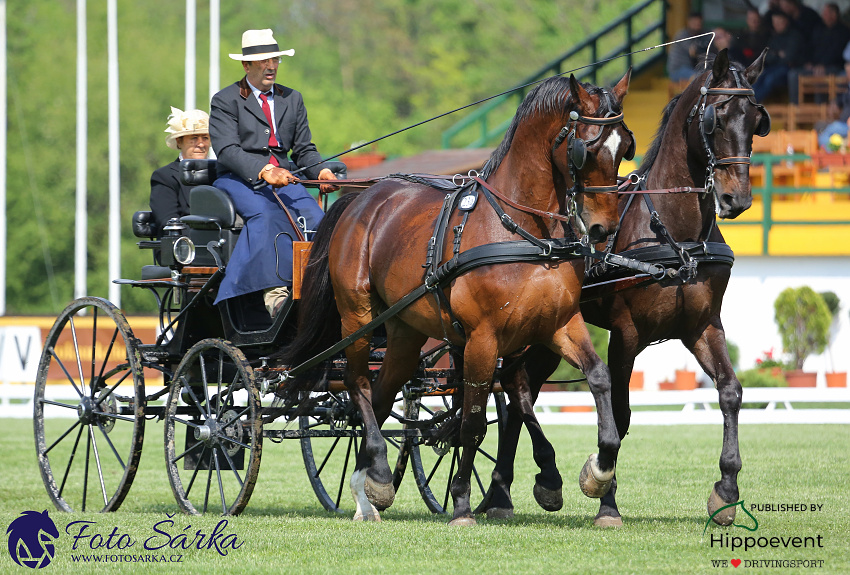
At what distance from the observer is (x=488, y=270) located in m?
6.38

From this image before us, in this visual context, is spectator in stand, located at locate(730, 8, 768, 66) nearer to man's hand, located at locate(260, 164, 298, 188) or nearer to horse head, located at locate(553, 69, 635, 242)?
man's hand, located at locate(260, 164, 298, 188)

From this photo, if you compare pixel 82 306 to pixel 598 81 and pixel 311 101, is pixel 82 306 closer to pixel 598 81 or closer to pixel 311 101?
pixel 598 81

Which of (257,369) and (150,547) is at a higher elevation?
(257,369)

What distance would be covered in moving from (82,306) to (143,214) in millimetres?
861

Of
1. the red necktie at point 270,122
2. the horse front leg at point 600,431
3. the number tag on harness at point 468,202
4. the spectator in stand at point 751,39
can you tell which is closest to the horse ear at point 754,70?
the number tag on harness at point 468,202

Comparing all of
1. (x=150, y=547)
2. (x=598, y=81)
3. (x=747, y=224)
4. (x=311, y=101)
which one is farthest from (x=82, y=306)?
(x=311, y=101)

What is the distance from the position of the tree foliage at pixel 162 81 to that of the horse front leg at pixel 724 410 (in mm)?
29513

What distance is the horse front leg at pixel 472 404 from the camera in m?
6.43

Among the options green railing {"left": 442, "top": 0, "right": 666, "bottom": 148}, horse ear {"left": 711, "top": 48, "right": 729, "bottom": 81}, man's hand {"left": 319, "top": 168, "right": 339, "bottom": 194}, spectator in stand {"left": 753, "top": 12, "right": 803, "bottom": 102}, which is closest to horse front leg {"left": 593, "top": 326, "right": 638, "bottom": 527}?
horse ear {"left": 711, "top": 48, "right": 729, "bottom": 81}

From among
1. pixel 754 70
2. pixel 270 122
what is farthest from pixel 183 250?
pixel 754 70

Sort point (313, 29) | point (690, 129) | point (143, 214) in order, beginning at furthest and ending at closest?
point (313, 29) < point (143, 214) < point (690, 129)

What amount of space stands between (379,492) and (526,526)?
92 cm

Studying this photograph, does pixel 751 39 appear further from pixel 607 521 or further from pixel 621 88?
pixel 607 521

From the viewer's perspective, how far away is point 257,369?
790 centimetres
